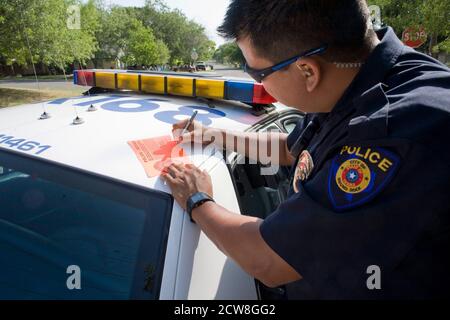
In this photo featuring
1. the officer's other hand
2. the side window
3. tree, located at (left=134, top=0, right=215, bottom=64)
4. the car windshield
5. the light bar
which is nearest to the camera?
the car windshield

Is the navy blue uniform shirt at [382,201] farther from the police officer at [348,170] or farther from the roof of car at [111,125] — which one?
the roof of car at [111,125]

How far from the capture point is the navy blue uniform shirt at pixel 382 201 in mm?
764

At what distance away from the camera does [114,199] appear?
1.21 meters

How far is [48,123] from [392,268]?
158 centimetres

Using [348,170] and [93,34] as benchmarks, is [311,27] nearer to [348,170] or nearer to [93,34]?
[348,170]

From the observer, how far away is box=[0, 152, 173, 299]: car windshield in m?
1.11

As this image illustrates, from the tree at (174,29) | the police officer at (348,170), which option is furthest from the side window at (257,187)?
the tree at (174,29)

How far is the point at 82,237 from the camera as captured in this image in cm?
145

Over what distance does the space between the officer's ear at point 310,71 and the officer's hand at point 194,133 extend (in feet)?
1.90

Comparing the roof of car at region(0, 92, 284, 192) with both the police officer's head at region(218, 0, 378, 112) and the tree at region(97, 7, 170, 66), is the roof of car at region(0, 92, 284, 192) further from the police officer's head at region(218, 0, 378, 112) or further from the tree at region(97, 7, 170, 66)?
the tree at region(97, 7, 170, 66)

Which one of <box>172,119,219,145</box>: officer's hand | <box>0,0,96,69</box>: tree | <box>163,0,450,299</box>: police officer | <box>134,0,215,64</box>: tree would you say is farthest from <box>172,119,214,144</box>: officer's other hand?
<box>134,0,215,64</box>: tree

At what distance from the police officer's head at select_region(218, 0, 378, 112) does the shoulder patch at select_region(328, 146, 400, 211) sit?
0.29m

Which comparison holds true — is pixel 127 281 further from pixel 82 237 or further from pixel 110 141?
pixel 110 141
